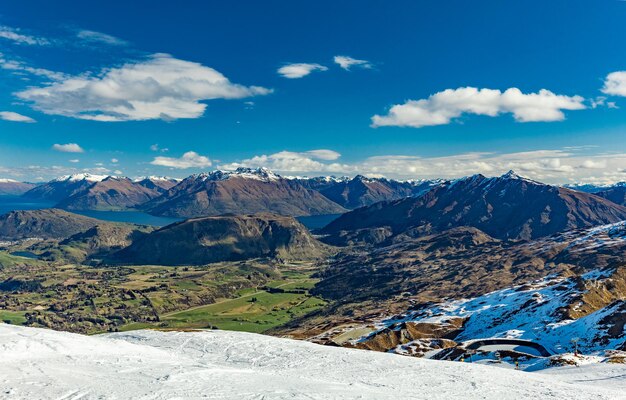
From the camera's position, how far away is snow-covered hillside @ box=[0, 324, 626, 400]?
1443 inches

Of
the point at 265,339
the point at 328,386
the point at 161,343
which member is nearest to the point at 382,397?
the point at 328,386

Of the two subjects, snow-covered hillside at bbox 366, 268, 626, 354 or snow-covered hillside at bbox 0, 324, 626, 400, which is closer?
snow-covered hillside at bbox 0, 324, 626, 400

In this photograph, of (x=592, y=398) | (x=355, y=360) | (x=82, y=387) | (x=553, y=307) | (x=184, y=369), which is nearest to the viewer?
(x=82, y=387)

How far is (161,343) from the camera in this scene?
65.8 metres

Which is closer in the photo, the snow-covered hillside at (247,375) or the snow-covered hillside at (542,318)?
the snow-covered hillside at (247,375)

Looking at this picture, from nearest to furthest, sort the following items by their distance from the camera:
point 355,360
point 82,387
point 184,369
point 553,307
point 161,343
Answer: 1. point 82,387
2. point 184,369
3. point 355,360
4. point 161,343
5. point 553,307

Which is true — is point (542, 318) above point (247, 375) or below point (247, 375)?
below

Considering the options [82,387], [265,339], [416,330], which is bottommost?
[416,330]

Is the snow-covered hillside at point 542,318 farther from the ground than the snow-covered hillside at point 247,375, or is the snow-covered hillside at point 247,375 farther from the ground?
the snow-covered hillside at point 247,375

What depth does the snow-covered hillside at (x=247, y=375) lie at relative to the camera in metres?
36.7

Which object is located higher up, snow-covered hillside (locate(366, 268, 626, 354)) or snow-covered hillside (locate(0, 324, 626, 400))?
snow-covered hillside (locate(0, 324, 626, 400))

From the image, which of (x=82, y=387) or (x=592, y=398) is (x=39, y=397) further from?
(x=592, y=398)

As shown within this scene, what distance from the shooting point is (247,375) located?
4434 centimetres

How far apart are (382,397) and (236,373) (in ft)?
51.0
